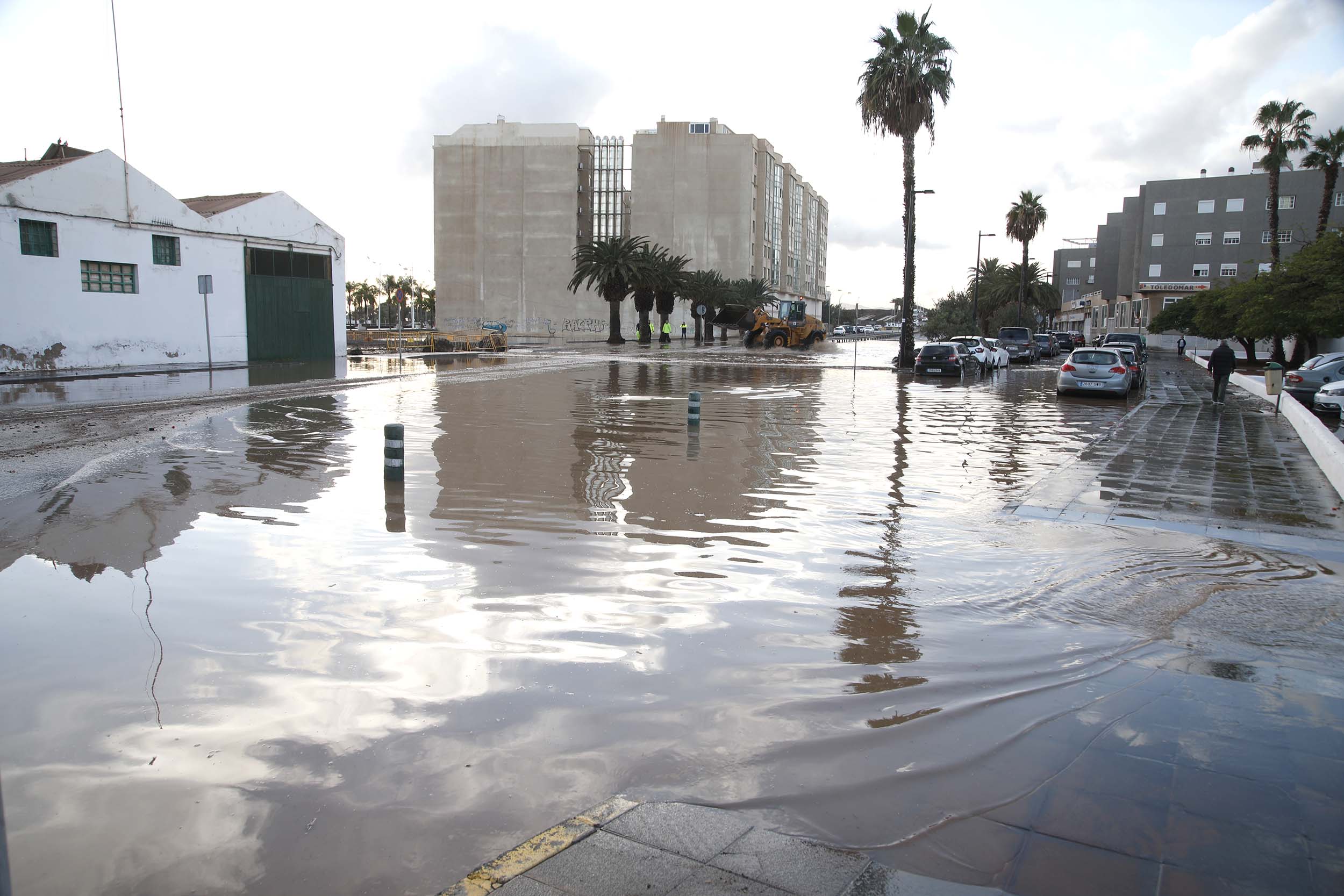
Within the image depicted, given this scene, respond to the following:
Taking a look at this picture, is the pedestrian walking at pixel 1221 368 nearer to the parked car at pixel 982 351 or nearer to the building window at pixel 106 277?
the parked car at pixel 982 351

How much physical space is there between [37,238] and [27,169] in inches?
122

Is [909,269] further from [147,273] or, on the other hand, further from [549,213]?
[549,213]

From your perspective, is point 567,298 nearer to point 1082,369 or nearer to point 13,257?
point 13,257

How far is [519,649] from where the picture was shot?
5562mm

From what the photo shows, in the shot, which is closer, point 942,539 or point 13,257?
point 942,539

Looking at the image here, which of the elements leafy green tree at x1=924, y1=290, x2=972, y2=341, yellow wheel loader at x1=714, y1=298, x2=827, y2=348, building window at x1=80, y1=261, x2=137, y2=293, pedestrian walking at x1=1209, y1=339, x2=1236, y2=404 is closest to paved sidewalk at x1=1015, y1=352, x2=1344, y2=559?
pedestrian walking at x1=1209, y1=339, x2=1236, y2=404

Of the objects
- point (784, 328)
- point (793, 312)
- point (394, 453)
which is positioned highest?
point (793, 312)

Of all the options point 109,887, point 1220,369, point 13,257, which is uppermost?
point 13,257

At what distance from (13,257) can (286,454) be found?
2220 cm

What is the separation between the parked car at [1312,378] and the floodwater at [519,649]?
717 inches

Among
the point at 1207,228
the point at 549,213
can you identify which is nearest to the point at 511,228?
the point at 549,213

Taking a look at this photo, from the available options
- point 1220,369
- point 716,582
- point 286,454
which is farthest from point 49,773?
point 1220,369

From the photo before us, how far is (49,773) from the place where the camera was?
4.06 m

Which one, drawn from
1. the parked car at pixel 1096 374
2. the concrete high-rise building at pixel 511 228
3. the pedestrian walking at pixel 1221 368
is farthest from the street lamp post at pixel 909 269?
the concrete high-rise building at pixel 511 228
